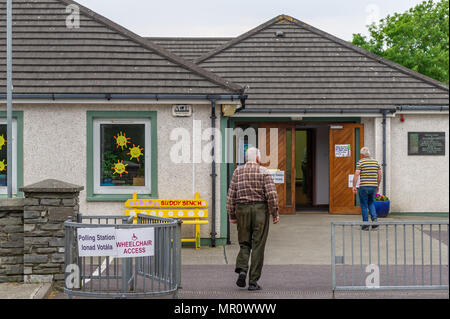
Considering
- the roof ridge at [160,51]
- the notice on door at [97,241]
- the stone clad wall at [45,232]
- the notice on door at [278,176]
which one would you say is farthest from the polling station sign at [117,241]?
the notice on door at [278,176]

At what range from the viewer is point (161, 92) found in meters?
12.8

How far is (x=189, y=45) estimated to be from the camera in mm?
23375

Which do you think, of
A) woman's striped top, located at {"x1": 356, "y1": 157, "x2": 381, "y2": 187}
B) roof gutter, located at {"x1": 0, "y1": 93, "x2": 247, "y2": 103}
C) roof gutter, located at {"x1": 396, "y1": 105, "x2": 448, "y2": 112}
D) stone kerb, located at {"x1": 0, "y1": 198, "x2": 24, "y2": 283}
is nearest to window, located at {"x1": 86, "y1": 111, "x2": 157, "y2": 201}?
roof gutter, located at {"x1": 0, "y1": 93, "x2": 247, "y2": 103}

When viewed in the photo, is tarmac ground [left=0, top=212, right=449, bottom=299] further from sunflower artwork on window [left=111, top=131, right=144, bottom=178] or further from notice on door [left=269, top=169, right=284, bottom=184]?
notice on door [left=269, top=169, right=284, bottom=184]

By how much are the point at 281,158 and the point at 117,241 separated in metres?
11.0

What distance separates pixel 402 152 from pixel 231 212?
384 inches

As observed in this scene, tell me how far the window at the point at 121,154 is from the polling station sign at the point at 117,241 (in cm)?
513

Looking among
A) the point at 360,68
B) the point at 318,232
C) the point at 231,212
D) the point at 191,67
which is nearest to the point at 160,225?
the point at 231,212

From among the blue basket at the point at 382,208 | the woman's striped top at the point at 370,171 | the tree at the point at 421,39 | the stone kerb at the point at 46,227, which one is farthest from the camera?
the tree at the point at 421,39

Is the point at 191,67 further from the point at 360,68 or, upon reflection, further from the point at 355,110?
the point at 360,68

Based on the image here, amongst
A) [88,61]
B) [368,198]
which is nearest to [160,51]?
[88,61]

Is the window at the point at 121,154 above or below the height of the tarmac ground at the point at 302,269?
above

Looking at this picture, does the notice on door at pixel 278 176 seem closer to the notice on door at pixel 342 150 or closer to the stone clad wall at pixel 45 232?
the notice on door at pixel 342 150

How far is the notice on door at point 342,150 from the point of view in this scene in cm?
1808
